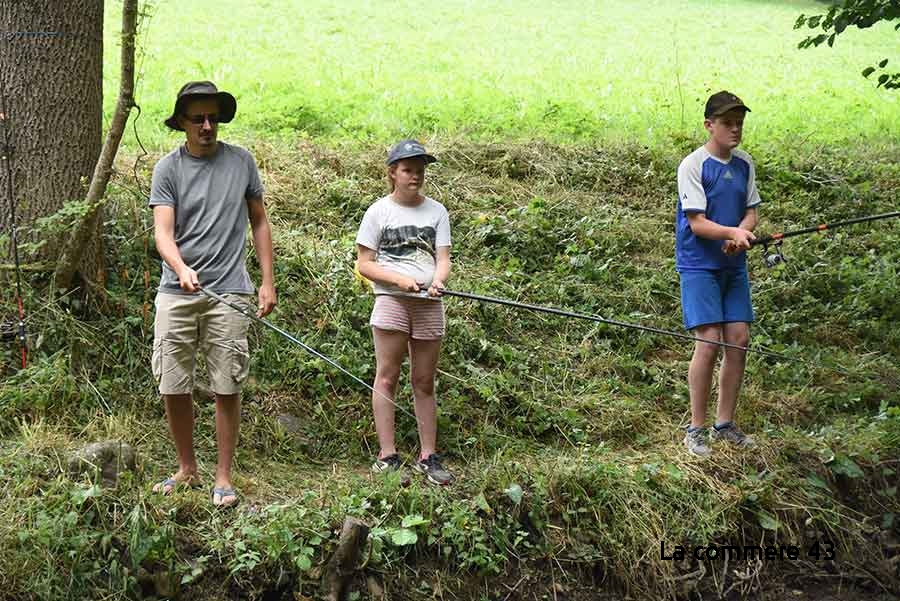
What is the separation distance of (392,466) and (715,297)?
1805mm

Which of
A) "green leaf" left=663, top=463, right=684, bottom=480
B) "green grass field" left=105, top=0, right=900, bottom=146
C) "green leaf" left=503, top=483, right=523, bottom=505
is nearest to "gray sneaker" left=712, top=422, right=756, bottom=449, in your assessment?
"green leaf" left=663, top=463, right=684, bottom=480

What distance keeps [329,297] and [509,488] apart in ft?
6.50

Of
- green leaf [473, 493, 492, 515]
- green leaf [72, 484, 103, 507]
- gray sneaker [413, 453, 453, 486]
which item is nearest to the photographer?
green leaf [72, 484, 103, 507]

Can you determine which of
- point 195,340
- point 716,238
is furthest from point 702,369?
point 195,340

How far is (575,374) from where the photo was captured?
632 cm

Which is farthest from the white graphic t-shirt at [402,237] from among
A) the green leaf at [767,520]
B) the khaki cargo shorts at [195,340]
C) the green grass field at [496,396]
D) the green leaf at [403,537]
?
the green leaf at [767,520]

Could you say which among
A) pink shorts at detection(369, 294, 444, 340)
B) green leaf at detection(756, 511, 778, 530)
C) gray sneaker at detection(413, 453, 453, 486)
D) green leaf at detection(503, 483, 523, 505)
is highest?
pink shorts at detection(369, 294, 444, 340)

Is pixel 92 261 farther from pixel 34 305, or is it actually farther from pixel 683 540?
pixel 683 540

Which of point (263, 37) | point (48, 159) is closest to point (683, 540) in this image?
point (48, 159)

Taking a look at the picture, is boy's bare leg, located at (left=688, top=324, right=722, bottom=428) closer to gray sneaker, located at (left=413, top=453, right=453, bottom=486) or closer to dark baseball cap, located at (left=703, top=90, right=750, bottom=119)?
dark baseball cap, located at (left=703, top=90, right=750, bottom=119)

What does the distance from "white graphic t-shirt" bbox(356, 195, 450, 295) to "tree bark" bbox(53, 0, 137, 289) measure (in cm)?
133

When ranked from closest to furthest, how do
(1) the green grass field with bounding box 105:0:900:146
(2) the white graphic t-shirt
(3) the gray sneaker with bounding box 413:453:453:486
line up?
1. (2) the white graphic t-shirt
2. (3) the gray sneaker with bounding box 413:453:453:486
3. (1) the green grass field with bounding box 105:0:900:146

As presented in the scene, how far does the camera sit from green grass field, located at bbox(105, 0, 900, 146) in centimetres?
993

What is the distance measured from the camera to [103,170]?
5188 mm
